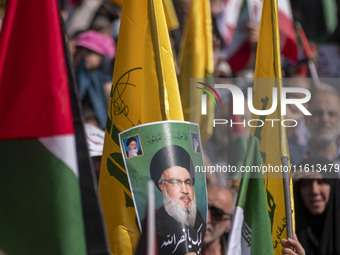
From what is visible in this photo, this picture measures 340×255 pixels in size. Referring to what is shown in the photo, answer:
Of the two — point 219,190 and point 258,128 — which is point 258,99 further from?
point 219,190

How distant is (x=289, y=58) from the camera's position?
22.9 feet

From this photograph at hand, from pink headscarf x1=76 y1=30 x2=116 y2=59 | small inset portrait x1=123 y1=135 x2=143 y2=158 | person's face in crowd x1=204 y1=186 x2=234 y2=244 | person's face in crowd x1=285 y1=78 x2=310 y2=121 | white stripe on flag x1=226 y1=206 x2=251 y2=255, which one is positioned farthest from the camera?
pink headscarf x1=76 y1=30 x2=116 y2=59

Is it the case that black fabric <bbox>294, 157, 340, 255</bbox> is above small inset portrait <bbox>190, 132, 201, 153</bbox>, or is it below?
below

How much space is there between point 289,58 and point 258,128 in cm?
265

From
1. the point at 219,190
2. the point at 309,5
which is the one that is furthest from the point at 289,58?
the point at 309,5

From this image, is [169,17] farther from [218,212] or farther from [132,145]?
[132,145]

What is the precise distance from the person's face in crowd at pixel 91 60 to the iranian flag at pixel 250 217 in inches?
115

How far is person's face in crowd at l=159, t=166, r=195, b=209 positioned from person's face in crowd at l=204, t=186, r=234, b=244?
94 cm

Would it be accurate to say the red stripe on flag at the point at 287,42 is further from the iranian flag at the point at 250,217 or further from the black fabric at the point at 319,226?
the iranian flag at the point at 250,217

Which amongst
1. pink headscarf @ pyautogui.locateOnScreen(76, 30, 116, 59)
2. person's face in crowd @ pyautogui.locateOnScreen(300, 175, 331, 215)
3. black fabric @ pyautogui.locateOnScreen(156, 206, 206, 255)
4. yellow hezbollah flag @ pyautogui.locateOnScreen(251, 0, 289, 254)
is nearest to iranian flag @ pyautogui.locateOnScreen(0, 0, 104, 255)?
black fabric @ pyautogui.locateOnScreen(156, 206, 206, 255)

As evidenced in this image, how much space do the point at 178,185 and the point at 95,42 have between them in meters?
3.04

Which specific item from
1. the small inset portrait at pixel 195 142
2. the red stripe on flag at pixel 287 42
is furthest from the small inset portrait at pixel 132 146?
the red stripe on flag at pixel 287 42

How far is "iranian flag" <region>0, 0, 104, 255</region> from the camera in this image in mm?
3178

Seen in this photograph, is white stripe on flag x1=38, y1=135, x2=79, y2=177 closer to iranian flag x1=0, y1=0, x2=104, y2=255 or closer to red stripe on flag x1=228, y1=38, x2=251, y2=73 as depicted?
iranian flag x1=0, y1=0, x2=104, y2=255
